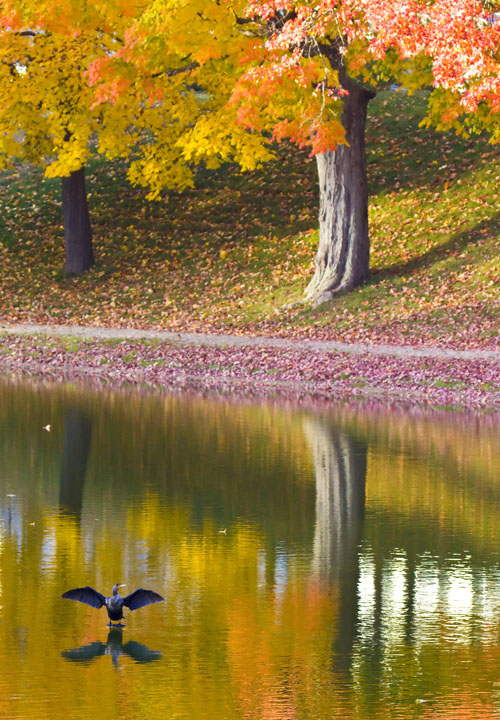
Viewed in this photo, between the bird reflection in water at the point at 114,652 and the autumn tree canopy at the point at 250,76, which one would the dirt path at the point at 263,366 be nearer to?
the autumn tree canopy at the point at 250,76

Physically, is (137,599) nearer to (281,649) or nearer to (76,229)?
(281,649)

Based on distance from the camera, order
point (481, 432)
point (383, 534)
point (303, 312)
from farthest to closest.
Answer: point (303, 312), point (481, 432), point (383, 534)

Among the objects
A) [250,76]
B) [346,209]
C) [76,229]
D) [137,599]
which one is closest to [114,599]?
[137,599]

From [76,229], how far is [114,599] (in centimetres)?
2468

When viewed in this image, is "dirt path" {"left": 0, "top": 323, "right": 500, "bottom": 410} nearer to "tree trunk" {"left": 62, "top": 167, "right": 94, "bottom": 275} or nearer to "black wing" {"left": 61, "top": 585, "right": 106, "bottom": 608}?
"tree trunk" {"left": 62, "top": 167, "right": 94, "bottom": 275}

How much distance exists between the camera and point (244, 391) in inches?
694

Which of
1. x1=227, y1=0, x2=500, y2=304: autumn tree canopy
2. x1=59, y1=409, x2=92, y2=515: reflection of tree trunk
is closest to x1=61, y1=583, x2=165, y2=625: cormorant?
x1=59, y1=409, x2=92, y2=515: reflection of tree trunk

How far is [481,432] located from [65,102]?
16482 mm

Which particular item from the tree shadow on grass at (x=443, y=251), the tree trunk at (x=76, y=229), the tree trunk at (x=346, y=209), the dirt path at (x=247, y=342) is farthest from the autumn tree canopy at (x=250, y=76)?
the dirt path at (x=247, y=342)

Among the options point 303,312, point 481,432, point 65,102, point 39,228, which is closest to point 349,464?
point 481,432

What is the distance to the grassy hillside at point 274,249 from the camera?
2402 cm

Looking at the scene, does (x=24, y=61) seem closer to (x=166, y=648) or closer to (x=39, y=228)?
(x=39, y=228)

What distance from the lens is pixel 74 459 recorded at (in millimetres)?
12148

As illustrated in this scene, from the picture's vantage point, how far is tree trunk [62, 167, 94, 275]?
30.6 m
